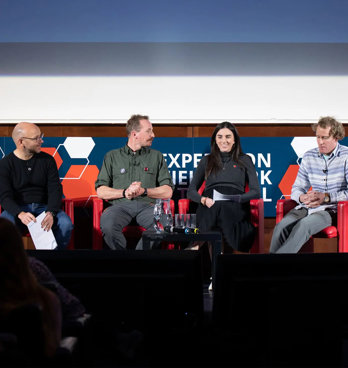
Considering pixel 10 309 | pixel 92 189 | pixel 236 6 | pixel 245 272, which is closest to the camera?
pixel 10 309

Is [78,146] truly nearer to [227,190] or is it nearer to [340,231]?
[227,190]

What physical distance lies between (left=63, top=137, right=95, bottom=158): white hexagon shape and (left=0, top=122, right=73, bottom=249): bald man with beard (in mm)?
662

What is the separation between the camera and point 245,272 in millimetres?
1311

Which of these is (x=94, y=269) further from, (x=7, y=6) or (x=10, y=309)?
(x=7, y=6)

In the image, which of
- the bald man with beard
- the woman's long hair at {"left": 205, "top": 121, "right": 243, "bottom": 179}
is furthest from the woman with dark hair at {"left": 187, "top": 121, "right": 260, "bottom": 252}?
the bald man with beard

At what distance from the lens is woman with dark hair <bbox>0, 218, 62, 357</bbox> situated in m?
1.12

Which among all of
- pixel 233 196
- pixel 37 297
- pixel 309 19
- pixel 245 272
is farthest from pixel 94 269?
pixel 309 19

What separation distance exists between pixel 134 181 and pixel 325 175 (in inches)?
68.4

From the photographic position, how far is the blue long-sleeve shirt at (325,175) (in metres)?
4.33

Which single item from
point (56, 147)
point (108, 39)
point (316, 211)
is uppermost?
point (108, 39)

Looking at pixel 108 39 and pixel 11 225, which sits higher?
pixel 108 39

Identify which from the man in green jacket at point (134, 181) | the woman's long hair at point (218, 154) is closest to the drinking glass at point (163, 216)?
the man in green jacket at point (134, 181)

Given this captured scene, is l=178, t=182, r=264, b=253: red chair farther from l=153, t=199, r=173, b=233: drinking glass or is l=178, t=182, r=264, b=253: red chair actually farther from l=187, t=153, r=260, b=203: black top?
l=153, t=199, r=173, b=233: drinking glass

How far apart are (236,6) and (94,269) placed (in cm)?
368
